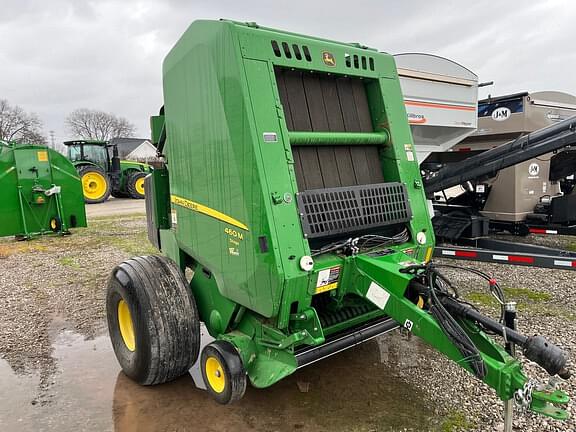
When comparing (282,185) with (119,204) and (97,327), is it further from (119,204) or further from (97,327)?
(119,204)

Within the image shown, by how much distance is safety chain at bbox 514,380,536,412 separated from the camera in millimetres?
1864

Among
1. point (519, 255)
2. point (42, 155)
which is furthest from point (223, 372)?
point (42, 155)

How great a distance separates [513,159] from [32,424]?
5386mm

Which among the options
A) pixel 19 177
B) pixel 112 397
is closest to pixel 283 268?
pixel 112 397

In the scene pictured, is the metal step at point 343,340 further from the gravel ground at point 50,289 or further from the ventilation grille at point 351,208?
the gravel ground at point 50,289

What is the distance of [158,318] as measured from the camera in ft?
9.50

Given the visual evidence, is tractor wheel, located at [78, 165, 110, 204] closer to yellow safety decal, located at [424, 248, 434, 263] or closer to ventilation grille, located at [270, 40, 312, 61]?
ventilation grille, located at [270, 40, 312, 61]

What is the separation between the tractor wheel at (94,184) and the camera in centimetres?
1559

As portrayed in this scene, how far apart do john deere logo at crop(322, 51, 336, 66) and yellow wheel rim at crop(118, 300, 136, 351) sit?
2304 mm

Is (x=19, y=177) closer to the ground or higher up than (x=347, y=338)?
higher up

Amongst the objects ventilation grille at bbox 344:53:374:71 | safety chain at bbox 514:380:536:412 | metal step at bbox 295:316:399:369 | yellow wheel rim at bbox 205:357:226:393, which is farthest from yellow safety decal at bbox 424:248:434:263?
yellow wheel rim at bbox 205:357:226:393

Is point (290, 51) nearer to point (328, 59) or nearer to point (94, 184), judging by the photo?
point (328, 59)

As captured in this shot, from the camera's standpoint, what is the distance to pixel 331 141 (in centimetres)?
286

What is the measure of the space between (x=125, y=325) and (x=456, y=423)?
2475mm
